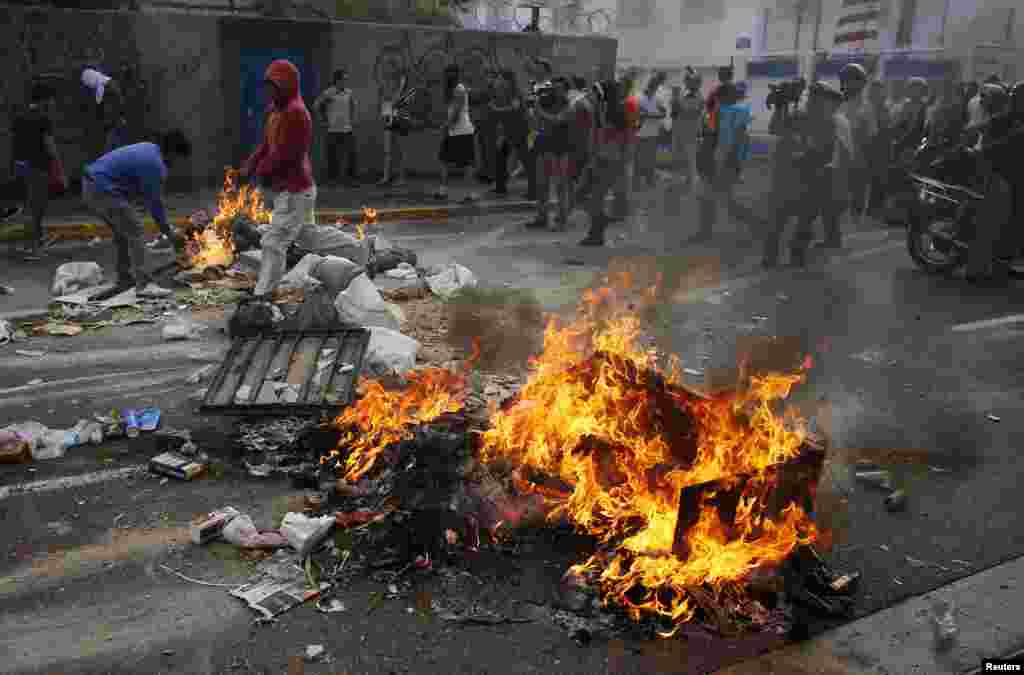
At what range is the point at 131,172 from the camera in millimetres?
7398

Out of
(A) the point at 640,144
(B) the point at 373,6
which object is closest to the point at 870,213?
(A) the point at 640,144

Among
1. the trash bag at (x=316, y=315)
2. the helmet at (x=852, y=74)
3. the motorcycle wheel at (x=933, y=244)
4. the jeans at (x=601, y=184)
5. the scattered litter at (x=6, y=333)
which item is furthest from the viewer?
the jeans at (x=601, y=184)

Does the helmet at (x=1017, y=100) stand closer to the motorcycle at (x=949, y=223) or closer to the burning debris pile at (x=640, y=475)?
the motorcycle at (x=949, y=223)

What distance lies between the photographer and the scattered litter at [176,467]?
176 inches

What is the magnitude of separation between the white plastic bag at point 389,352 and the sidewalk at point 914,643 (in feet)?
11.1

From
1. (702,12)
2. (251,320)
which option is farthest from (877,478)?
(702,12)

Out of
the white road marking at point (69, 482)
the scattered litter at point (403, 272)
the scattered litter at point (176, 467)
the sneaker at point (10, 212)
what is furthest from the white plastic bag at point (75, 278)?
the scattered litter at point (176, 467)

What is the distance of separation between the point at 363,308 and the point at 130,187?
2.67m

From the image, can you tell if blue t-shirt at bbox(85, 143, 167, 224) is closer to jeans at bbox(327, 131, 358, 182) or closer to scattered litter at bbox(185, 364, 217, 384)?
scattered litter at bbox(185, 364, 217, 384)

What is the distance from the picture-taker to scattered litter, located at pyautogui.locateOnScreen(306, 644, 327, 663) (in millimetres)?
3141

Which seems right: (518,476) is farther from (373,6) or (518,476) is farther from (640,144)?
(373,6)

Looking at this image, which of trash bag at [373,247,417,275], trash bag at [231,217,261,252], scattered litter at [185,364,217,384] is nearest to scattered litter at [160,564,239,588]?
scattered litter at [185,364,217,384]

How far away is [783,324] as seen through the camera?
756 cm

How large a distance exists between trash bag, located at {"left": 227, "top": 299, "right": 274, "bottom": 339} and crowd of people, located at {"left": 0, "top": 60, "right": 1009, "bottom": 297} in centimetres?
89
